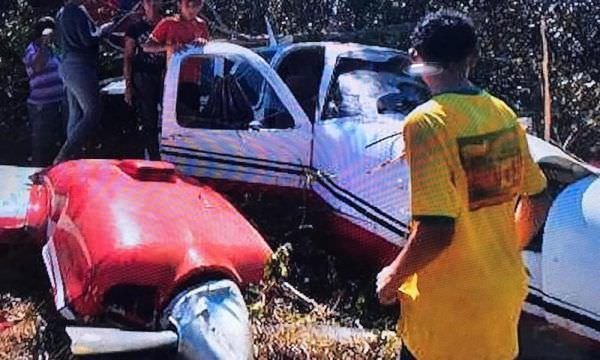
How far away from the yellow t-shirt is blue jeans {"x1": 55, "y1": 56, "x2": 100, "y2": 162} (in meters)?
5.71

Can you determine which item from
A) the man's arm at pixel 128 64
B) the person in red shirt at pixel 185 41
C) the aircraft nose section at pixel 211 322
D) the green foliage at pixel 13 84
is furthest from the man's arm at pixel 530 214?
the green foliage at pixel 13 84

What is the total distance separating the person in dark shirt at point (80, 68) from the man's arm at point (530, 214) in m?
5.64

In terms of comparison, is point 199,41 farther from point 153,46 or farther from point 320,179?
point 320,179

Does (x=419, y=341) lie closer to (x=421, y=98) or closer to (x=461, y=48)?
(x=461, y=48)

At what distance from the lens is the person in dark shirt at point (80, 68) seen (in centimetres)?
879

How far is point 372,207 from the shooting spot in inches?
262

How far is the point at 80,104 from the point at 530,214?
5.84m

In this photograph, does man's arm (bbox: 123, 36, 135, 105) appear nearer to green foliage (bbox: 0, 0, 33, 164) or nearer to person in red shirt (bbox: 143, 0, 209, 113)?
person in red shirt (bbox: 143, 0, 209, 113)

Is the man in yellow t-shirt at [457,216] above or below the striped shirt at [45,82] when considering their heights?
above

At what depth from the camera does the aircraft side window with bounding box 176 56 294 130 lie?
7.82 meters

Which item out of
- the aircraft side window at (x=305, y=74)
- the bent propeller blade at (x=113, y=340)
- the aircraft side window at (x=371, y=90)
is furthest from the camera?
the aircraft side window at (x=305, y=74)

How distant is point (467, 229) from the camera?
3.34m

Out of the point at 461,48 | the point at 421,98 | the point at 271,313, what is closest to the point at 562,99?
the point at 421,98

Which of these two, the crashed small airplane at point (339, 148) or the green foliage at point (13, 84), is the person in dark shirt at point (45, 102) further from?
the crashed small airplane at point (339, 148)
